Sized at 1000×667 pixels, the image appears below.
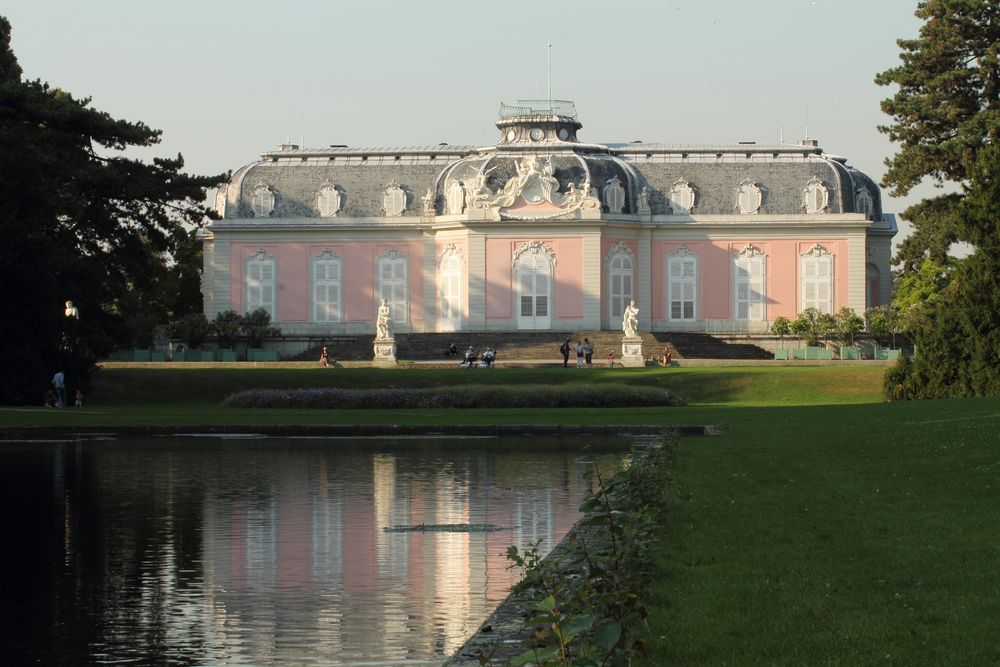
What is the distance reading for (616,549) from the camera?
868 cm

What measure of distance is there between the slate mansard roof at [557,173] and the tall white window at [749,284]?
180 cm

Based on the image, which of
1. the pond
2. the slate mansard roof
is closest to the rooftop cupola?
the slate mansard roof

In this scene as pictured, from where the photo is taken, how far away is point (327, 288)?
219 feet

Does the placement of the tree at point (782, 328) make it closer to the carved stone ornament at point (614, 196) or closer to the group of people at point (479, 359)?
the carved stone ornament at point (614, 196)

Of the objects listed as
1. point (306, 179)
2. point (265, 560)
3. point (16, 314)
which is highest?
point (306, 179)

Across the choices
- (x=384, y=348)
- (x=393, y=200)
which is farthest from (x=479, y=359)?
(x=393, y=200)

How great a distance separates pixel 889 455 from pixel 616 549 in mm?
9743

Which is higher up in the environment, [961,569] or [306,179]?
[306,179]

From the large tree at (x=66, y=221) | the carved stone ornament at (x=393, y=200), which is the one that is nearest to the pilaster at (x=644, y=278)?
the carved stone ornament at (x=393, y=200)

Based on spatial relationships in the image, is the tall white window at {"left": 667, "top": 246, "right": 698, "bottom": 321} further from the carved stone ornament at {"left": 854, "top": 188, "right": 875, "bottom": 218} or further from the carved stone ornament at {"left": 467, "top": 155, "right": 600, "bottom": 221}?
the carved stone ornament at {"left": 854, "top": 188, "right": 875, "bottom": 218}

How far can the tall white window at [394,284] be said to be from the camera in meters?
66.3

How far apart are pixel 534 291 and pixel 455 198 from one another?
16.3 feet

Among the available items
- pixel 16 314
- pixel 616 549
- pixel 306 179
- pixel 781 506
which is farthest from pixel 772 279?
pixel 616 549

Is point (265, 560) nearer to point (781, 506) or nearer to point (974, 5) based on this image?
point (781, 506)
